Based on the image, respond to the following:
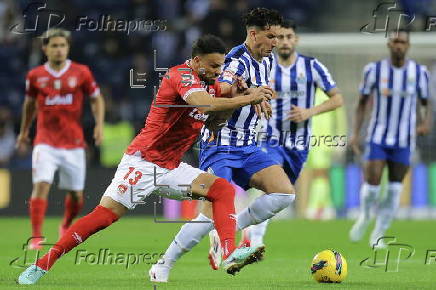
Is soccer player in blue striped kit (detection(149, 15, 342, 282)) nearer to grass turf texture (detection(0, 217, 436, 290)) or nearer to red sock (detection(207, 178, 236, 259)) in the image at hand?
grass turf texture (detection(0, 217, 436, 290))

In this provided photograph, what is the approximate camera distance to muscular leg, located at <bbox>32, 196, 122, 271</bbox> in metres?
7.65

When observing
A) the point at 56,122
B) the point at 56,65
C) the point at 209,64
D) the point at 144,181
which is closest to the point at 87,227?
the point at 144,181

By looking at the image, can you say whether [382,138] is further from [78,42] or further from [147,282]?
[78,42]

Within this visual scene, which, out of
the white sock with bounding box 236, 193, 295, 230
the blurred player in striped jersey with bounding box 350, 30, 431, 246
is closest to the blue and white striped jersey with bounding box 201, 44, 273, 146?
the white sock with bounding box 236, 193, 295, 230

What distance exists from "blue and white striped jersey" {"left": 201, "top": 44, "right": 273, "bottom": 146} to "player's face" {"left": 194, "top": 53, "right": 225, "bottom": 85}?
0.75 meters

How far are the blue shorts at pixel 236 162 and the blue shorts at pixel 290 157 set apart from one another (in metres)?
1.82

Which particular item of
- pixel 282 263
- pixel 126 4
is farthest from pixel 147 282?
pixel 126 4

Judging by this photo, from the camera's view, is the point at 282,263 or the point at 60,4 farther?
the point at 60,4

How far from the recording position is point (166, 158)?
7.78 m

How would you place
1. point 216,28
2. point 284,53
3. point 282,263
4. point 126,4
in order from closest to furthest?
point 282,263 → point 284,53 → point 216,28 → point 126,4

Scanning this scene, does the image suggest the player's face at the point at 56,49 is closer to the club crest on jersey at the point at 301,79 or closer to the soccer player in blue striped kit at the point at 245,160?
the club crest on jersey at the point at 301,79

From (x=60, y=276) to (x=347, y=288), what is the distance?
239 cm

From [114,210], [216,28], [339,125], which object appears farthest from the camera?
[216,28]

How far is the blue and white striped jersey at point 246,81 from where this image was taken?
850cm
